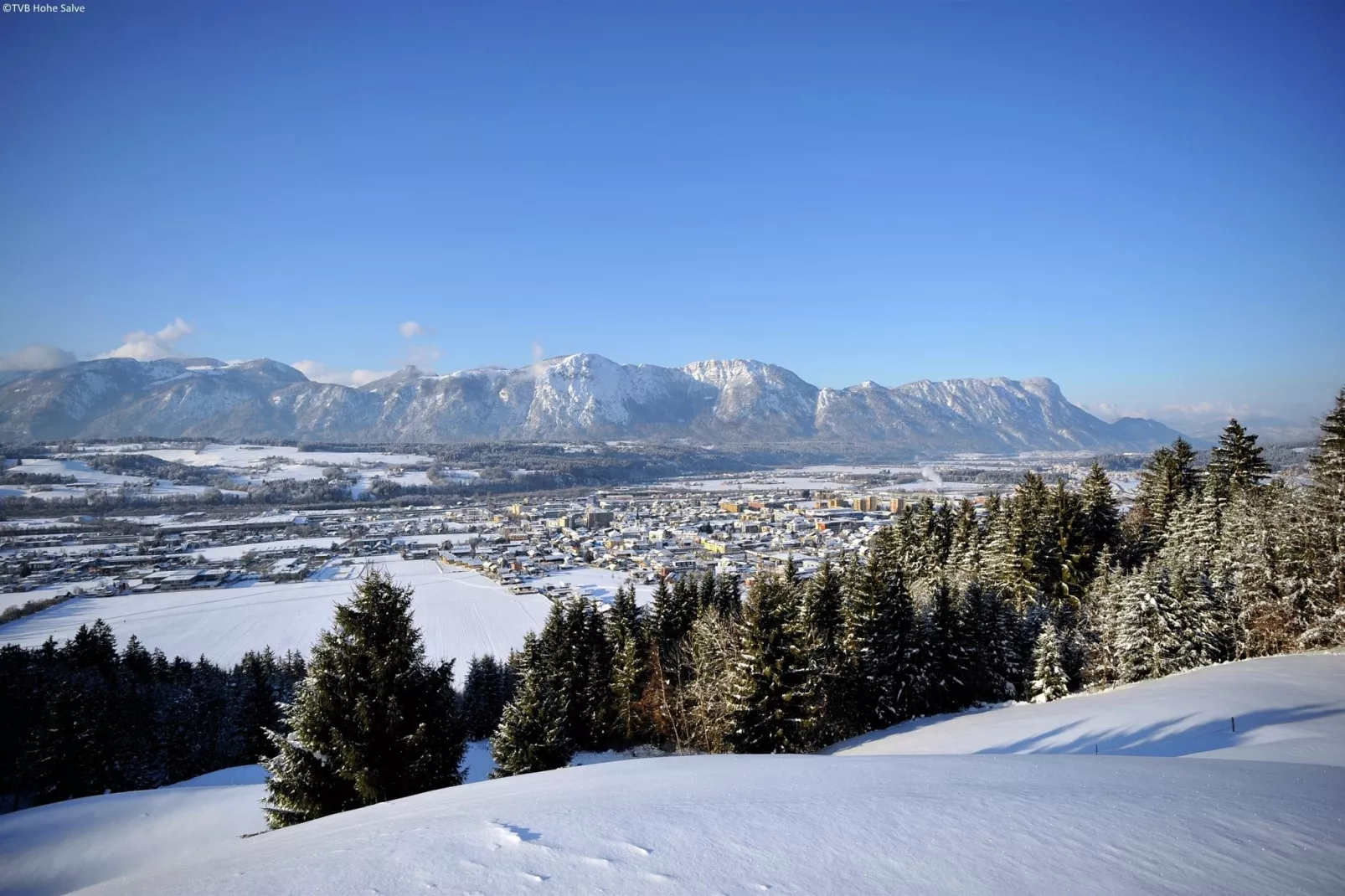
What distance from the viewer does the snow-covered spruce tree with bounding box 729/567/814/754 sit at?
14.8 metres

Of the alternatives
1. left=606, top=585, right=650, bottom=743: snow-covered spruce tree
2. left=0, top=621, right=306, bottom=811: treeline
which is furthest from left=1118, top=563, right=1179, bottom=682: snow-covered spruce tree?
left=0, top=621, right=306, bottom=811: treeline

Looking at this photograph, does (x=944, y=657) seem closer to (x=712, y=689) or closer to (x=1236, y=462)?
(x=712, y=689)

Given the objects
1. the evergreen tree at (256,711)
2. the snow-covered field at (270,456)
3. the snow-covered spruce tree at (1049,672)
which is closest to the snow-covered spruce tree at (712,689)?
the snow-covered spruce tree at (1049,672)

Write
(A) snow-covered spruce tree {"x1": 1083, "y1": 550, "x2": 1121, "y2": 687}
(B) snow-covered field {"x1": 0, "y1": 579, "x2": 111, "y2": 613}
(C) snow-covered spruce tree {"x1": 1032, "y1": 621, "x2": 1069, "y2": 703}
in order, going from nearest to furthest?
(C) snow-covered spruce tree {"x1": 1032, "y1": 621, "x2": 1069, "y2": 703}, (A) snow-covered spruce tree {"x1": 1083, "y1": 550, "x2": 1121, "y2": 687}, (B) snow-covered field {"x1": 0, "y1": 579, "x2": 111, "y2": 613}

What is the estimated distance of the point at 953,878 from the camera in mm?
3180

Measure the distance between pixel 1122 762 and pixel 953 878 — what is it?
4.84m

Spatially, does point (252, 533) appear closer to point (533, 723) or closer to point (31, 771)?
point (31, 771)

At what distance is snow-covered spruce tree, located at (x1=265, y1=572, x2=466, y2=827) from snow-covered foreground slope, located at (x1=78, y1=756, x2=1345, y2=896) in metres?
3.86

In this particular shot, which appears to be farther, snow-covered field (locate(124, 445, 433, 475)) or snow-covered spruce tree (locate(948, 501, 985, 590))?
snow-covered field (locate(124, 445, 433, 475))

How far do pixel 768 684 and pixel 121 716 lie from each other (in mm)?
25374

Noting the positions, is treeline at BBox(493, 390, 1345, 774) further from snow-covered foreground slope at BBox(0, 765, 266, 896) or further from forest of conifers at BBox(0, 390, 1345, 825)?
snow-covered foreground slope at BBox(0, 765, 266, 896)

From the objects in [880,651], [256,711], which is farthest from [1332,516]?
[256,711]

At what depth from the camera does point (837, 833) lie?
3898 millimetres

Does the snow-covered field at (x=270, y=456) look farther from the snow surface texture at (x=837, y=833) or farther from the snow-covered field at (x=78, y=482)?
the snow surface texture at (x=837, y=833)
